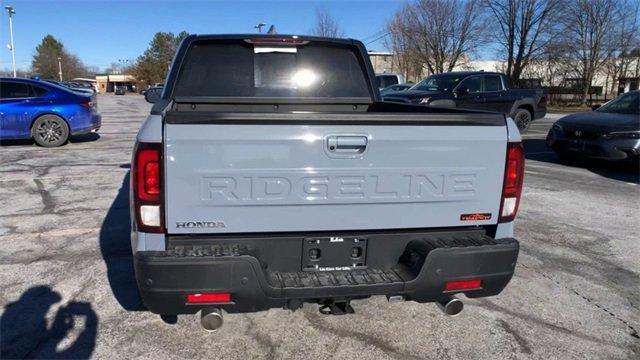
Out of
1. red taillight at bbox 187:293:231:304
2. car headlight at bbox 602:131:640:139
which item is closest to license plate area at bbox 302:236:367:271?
red taillight at bbox 187:293:231:304

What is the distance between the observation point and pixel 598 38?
125 feet

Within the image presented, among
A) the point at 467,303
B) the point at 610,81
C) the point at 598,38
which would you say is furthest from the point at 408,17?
the point at 467,303

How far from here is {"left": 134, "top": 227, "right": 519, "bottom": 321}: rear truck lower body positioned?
262 cm

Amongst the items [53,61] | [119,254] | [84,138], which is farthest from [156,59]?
[119,254]

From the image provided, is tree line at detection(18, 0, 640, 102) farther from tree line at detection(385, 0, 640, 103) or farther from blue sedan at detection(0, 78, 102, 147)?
blue sedan at detection(0, 78, 102, 147)

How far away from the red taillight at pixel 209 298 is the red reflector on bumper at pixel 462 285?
1.24 meters

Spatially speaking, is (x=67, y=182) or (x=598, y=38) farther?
(x=598, y=38)

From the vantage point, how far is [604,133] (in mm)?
9539

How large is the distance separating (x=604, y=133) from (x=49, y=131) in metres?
11.9

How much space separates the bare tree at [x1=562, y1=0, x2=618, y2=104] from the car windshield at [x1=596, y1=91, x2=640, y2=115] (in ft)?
103

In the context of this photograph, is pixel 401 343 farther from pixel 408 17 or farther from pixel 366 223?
pixel 408 17

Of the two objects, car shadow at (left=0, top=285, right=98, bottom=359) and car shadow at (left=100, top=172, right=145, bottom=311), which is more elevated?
car shadow at (left=100, top=172, right=145, bottom=311)

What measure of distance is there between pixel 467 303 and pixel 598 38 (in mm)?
41137

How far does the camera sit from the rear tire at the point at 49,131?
11.7 m
